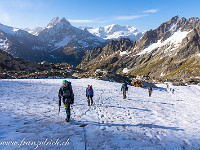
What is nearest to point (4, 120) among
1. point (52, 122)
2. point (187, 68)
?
point (52, 122)

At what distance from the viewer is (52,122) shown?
9.36 metres

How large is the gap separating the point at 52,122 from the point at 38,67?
2288 inches

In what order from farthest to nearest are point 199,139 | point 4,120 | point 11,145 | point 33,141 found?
point 4,120
point 199,139
point 33,141
point 11,145

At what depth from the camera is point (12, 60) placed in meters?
57.8

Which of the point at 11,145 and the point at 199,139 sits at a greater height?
the point at 11,145

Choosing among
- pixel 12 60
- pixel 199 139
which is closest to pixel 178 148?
pixel 199 139

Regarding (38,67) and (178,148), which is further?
(38,67)

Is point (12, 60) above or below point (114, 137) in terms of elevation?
above

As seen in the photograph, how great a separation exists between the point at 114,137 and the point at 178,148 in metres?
3.57

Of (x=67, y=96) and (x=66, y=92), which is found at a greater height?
(x=66, y=92)

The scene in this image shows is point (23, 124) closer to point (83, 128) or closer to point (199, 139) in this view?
point (83, 128)

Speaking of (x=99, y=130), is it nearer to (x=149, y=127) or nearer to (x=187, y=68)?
(x=149, y=127)

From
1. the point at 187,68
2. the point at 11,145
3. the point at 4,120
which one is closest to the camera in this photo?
the point at 11,145

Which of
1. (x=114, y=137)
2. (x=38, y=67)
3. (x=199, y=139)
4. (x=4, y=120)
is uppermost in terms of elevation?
(x=38, y=67)
